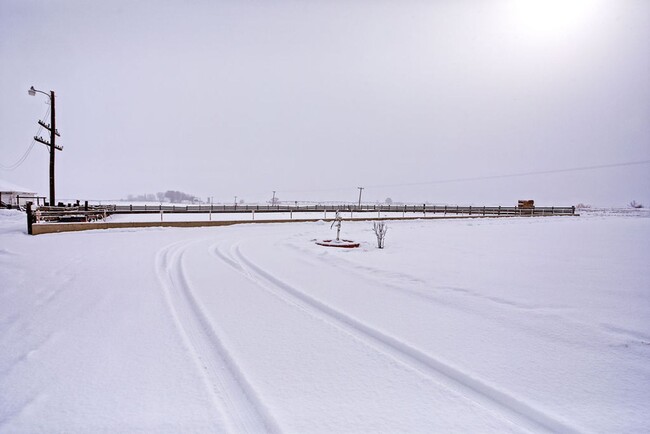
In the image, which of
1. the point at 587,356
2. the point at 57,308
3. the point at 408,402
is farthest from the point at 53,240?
the point at 587,356

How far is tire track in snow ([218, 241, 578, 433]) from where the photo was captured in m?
2.49

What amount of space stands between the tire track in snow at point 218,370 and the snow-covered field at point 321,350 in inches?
0.6

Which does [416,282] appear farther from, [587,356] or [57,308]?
[57,308]

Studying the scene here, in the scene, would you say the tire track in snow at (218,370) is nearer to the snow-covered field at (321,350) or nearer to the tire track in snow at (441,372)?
the snow-covered field at (321,350)

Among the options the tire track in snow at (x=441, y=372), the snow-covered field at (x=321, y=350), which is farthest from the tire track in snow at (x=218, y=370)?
the tire track in snow at (x=441, y=372)

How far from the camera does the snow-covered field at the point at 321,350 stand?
251 centimetres

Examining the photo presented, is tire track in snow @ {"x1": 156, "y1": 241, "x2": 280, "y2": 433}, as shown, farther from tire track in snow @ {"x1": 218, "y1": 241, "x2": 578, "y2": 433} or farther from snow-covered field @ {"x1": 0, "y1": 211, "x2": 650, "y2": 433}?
tire track in snow @ {"x1": 218, "y1": 241, "x2": 578, "y2": 433}

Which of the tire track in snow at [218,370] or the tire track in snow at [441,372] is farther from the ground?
the tire track in snow at [441,372]

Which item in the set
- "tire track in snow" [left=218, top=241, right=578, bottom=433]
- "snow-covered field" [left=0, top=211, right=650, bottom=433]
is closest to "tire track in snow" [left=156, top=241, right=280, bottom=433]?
"snow-covered field" [left=0, top=211, right=650, bottom=433]

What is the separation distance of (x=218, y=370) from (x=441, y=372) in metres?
2.05

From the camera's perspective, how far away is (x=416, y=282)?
22.1ft

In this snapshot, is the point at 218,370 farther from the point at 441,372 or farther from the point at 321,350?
the point at 441,372

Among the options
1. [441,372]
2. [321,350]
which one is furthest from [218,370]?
[441,372]

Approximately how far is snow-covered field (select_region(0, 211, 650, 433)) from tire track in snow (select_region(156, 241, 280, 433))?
0.05 ft
